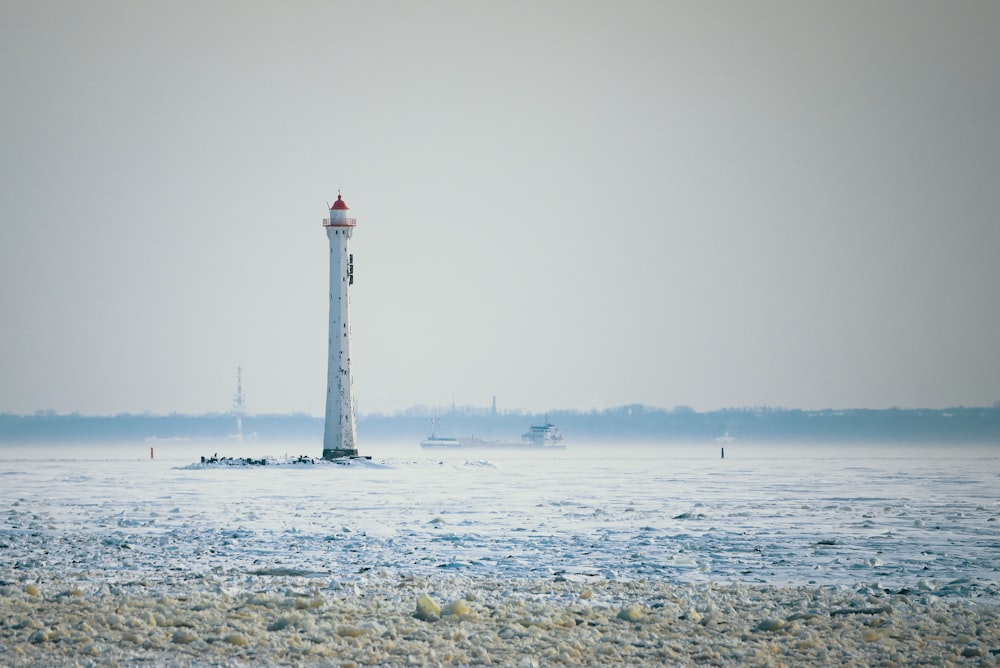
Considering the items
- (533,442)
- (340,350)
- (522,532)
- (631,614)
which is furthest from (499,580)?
(533,442)

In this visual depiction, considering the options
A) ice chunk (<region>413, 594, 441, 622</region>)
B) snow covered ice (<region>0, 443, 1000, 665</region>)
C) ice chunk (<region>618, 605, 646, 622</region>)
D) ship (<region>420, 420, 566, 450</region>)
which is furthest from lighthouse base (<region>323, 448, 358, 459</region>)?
ship (<region>420, 420, 566, 450</region>)

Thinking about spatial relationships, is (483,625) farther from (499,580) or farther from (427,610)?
(499,580)

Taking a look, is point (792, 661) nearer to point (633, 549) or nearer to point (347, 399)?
point (633, 549)

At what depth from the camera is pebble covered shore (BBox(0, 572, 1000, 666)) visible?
1053cm

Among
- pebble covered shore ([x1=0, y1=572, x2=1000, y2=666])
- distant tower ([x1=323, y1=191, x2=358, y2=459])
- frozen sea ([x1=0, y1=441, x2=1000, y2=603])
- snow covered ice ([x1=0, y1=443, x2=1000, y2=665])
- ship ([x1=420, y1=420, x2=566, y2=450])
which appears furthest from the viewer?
ship ([x1=420, y1=420, x2=566, y2=450])

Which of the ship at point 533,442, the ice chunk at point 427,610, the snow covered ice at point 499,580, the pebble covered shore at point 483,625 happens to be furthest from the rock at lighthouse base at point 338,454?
the ship at point 533,442

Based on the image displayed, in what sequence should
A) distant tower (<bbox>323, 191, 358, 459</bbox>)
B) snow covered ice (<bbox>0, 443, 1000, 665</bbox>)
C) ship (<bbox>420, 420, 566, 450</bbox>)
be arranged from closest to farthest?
snow covered ice (<bbox>0, 443, 1000, 665</bbox>) < distant tower (<bbox>323, 191, 358, 459</bbox>) < ship (<bbox>420, 420, 566, 450</bbox>)

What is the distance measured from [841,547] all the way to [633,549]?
3.85 metres

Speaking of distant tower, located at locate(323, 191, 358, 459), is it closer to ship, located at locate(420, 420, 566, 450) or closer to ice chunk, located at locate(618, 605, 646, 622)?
ice chunk, located at locate(618, 605, 646, 622)

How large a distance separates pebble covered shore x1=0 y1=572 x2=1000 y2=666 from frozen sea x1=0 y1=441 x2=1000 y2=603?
1.36 metres

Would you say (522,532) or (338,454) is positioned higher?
(338,454)

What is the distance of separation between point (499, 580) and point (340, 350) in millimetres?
43443

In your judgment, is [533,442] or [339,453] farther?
[533,442]

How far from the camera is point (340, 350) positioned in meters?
58.5
